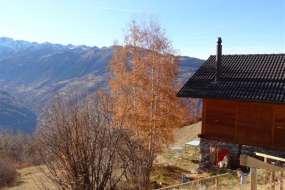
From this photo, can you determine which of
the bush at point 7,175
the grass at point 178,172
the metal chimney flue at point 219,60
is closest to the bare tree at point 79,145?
the grass at point 178,172

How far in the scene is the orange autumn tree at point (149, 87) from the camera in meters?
24.3

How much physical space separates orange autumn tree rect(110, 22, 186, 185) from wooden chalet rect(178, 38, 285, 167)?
11.9 feet

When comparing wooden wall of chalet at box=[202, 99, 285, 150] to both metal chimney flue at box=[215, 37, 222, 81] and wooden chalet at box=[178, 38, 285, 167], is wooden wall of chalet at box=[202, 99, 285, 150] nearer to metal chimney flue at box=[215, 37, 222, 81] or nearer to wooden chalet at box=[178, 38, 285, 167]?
wooden chalet at box=[178, 38, 285, 167]

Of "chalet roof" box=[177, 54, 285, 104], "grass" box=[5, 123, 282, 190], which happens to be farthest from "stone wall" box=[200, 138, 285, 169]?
"chalet roof" box=[177, 54, 285, 104]

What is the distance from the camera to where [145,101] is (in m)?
24.6

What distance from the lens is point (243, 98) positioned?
18219mm

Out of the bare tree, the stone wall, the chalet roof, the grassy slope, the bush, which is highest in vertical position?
the chalet roof

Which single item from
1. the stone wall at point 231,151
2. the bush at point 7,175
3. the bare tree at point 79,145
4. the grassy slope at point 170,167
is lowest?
the bush at point 7,175

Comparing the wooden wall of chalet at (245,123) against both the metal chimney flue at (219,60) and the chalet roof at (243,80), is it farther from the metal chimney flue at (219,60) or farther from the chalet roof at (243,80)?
the metal chimney flue at (219,60)

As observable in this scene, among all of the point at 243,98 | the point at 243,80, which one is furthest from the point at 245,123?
the point at 243,80

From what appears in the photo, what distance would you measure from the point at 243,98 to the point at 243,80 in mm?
1632

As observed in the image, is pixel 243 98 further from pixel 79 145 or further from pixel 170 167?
pixel 79 145

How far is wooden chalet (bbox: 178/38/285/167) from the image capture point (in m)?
17.7

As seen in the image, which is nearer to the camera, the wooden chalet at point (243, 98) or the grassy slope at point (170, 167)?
the wooden chalet at point (243, 98)
